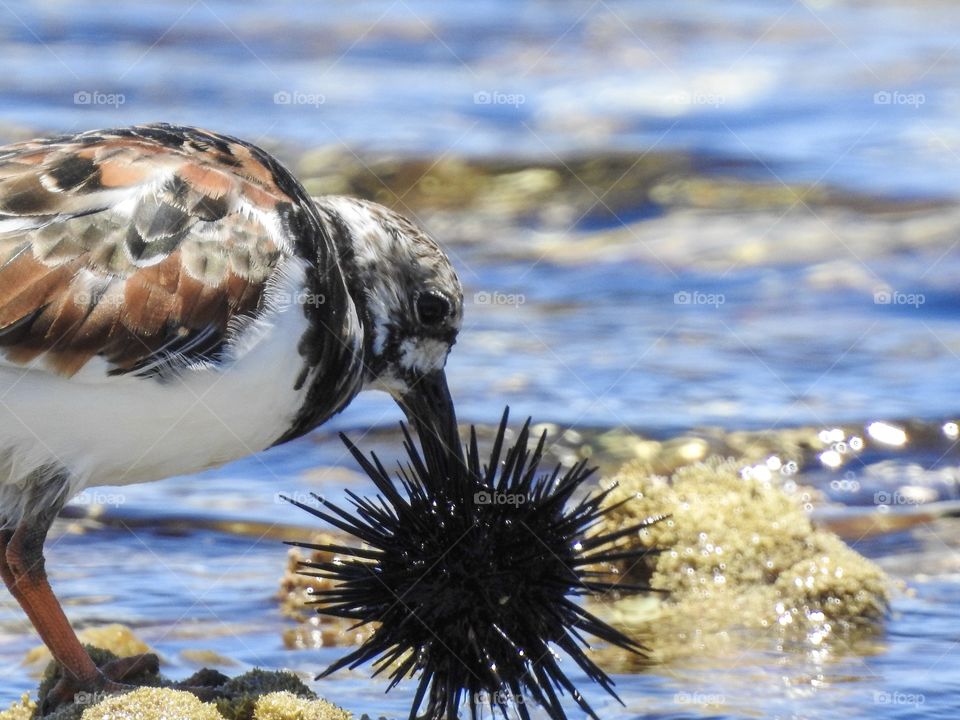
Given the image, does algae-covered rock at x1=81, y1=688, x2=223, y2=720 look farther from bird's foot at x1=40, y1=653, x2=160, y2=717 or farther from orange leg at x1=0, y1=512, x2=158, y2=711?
orange leg at x1=0, y1=512, x2=158, y2=711

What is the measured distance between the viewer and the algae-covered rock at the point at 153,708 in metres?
4.34

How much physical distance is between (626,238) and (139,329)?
7.15 metres

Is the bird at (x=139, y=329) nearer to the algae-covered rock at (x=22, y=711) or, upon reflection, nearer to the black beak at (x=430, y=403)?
the algae-covered rock at (x=22, y=711)

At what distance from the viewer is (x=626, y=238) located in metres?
11.6

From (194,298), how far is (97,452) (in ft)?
2.09

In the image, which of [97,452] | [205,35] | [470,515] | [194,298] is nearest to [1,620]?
[97,452]

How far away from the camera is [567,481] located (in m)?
4.39

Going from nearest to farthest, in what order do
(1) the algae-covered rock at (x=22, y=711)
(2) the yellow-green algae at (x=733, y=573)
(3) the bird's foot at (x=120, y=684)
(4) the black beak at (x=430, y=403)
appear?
(1) the algae-covered rock at (x=22, y=711) < (3) the bird's foot at (x=120, y=684) < (4) the black beak at (x=430, y=403) < (2) the yellow-green algae at (x=733, y=573)

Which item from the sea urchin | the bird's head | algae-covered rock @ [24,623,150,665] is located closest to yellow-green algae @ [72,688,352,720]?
the sea urchin

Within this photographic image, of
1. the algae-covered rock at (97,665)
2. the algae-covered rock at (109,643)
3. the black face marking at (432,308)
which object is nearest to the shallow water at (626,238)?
the algae-covered rock at (109,643)

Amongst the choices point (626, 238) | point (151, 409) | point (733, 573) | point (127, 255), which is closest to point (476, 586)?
point (151, 409)

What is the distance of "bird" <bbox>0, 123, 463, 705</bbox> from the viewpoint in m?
4.89

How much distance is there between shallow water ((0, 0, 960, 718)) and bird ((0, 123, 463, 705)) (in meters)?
1.05

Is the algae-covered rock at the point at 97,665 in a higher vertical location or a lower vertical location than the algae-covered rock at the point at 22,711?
higher
